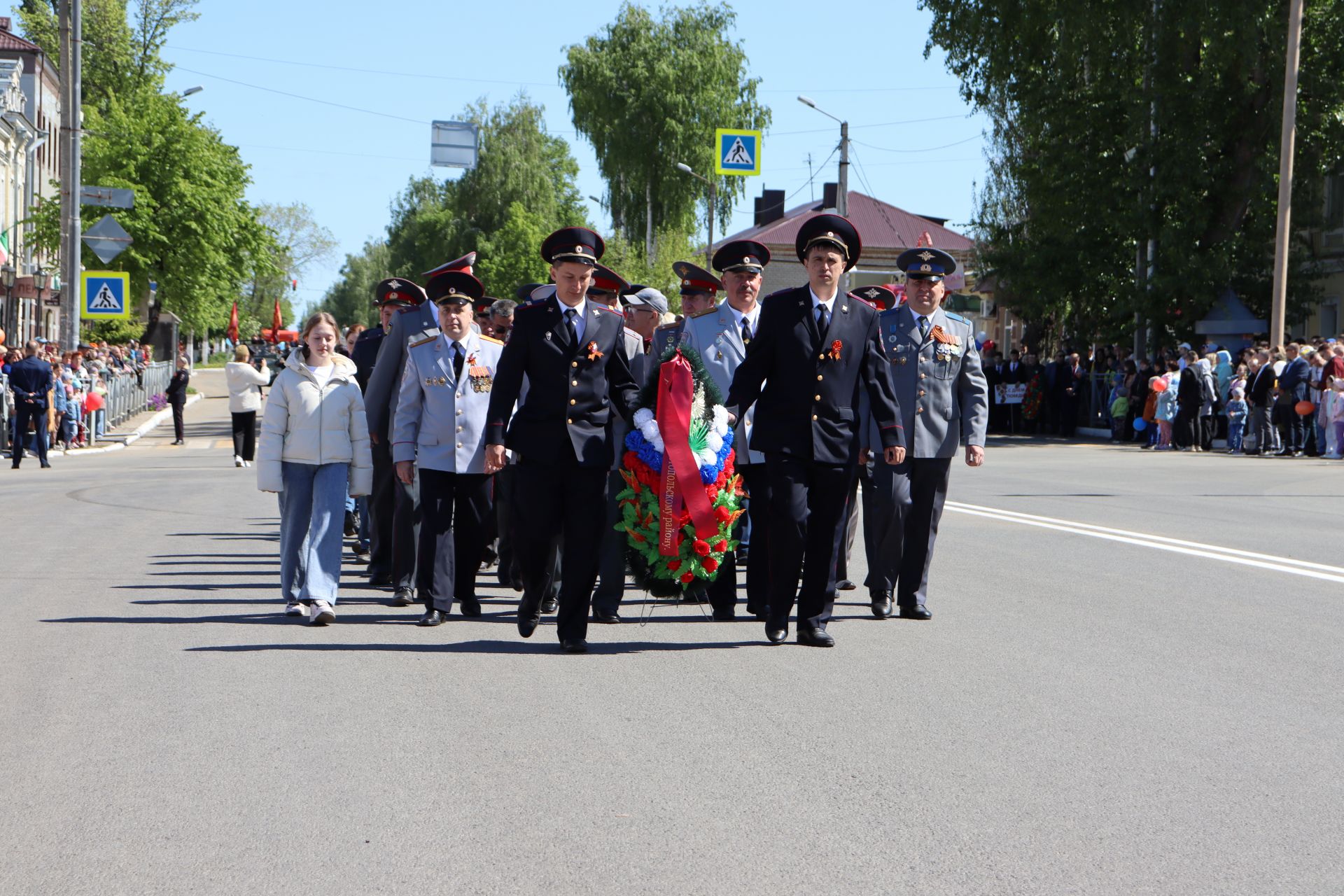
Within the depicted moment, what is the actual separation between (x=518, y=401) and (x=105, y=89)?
245 feet

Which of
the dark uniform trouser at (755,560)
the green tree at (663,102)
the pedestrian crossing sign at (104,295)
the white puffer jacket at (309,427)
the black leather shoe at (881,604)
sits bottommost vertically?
the black leather shoe at (881,604)

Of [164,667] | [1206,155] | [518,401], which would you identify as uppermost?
[1206,155]

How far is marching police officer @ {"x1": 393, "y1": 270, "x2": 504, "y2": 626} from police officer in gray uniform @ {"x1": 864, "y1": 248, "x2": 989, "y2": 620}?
2.25 meters

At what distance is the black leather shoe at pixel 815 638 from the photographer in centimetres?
817

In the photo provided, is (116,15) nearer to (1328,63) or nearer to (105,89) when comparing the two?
(105,89)

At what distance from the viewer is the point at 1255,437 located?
26469 millimetres

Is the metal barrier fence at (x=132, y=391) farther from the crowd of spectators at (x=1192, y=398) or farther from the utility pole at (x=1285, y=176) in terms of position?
the utility pole at (x=1285, y=176)

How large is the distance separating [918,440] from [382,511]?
148 inches

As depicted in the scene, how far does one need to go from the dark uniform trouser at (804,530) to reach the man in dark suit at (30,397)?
19.1m

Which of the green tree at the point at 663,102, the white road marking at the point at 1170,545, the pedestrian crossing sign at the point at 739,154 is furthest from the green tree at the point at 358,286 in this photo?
the white road marking at the point at 1170,545

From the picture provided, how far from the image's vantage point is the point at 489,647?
27.1 ft

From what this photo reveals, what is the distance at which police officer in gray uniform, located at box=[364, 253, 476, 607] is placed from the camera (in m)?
9.86

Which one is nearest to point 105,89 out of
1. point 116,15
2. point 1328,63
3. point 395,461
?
point 116,15

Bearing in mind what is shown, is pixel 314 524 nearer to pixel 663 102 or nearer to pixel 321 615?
pixel 321 615
